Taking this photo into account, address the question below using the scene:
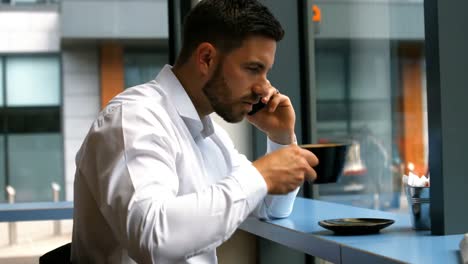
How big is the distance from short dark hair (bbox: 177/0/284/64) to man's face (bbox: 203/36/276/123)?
16 millimetres

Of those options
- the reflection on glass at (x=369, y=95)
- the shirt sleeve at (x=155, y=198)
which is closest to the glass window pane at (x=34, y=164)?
the reflection on glass at (x=369, y=95)

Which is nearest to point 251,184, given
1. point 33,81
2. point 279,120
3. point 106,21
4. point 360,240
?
point 360,240

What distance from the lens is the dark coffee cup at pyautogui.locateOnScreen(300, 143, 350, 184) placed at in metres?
1.76

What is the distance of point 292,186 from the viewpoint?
134 cm

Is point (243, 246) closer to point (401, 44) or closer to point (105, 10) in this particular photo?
point (401, 44)

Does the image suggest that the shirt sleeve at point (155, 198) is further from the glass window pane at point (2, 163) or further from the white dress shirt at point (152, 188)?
the glass window pane at point (2, 163)

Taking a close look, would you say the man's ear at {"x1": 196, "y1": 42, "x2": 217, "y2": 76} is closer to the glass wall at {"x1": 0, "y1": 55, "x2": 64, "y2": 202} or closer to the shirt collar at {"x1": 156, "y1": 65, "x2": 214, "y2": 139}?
the shirt collar at {"x1": 156, "y1": 65, "x2": 214, "y2": 139}

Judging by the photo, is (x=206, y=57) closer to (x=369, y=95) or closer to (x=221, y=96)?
(x=221, y=96)

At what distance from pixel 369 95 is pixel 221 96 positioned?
2.64m

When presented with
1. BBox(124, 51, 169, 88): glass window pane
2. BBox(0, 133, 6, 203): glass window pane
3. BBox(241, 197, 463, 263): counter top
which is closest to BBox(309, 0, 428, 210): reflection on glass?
BBox(241, 197, 463, 263): counter top

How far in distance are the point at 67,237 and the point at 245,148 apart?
37.3 inches

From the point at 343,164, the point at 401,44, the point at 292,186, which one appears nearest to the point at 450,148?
the point at 343,164

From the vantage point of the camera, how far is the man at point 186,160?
125 centimetres

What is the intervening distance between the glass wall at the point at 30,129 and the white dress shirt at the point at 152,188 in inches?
326
